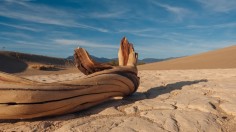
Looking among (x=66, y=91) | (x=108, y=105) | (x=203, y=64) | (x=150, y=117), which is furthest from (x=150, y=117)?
(x=203, y=64)

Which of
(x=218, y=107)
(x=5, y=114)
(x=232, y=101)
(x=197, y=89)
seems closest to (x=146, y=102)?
(x=218, y=107)

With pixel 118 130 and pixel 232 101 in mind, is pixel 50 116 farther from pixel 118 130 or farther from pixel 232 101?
pixel 232 101

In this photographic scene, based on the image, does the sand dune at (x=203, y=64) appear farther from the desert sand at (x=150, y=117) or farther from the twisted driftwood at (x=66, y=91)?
the twisted driftwood at (x=66, y=91)

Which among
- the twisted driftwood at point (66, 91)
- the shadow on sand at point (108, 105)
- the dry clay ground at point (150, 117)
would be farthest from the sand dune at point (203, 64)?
the twisted driftwood at point (66, 91)

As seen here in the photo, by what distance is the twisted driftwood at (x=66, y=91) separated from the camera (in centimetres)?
288

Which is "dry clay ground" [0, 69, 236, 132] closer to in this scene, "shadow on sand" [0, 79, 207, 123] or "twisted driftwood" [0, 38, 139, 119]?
"shadow on sand" [0, 79, 207, 123]

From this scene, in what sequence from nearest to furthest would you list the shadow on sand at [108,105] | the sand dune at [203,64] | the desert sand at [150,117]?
the desert sand at [150,117], the shadow on sand at [108,105], the sand dune at [203,64]

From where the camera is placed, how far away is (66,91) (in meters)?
3.22

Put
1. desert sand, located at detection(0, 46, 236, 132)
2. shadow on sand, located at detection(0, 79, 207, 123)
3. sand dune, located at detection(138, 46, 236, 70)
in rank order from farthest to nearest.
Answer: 1. sand dune, located at detection(138, 46, 236, 70)
2. shadow on sand, located at detection(0, 79, 207, 123)
3. desert sand, located at detection(0, 46, 236, 132)

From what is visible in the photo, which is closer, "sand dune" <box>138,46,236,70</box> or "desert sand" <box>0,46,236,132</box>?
"desert sand" <box>0,46,236,132</box>

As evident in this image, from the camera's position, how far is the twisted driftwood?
2.88m

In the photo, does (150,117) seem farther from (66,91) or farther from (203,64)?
(203,64)

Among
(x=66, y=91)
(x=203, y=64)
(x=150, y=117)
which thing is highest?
(x=203, y=64)

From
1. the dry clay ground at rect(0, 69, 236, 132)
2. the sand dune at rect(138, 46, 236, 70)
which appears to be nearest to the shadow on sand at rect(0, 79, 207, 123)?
the dry clay ground at rect(0, 69, 236, 132)
